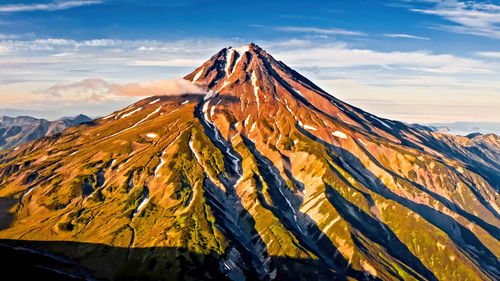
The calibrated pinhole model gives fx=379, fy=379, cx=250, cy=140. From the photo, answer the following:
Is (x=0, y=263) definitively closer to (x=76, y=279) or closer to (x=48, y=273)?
(x=48, y=273)

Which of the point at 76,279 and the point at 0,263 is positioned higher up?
the point at 0,263

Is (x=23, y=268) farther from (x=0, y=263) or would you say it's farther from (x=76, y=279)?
(x=76, y=279)

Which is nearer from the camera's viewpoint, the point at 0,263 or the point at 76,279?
the point at 0,263

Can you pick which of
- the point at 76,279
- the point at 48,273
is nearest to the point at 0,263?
the point at 48,273

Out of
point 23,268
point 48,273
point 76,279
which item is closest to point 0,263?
point 23,268

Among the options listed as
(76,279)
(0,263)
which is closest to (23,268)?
(0,263)

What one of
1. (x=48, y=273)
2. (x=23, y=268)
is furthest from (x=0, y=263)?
(x=48, y=273)
